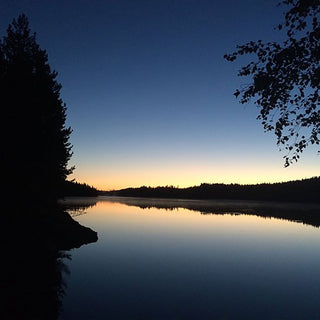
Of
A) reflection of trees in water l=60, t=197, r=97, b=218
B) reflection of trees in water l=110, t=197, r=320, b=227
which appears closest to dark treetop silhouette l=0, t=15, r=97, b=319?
reflection of trees in water l=60, t=197, r=97, b=218

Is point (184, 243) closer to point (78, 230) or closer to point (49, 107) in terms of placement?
point (78, 230)

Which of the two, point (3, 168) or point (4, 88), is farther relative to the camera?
point (4, 88)

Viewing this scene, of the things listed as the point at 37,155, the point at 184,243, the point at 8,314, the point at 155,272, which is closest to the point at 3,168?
the point at 37,155

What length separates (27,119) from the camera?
21.6 m

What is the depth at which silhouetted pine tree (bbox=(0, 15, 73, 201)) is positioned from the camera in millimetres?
19906

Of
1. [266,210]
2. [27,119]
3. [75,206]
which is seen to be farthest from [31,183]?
[266,210]

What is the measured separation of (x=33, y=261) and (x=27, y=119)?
10.1 m

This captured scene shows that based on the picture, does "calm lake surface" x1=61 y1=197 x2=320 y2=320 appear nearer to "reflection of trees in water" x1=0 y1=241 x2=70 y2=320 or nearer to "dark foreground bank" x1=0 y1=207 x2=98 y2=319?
"reflection of trees in water" x1=0 y1=241 x2=70 y2=320

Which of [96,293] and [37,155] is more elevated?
[37,155]

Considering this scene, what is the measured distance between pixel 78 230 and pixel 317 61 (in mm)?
26633

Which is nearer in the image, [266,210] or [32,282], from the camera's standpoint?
[32,282]

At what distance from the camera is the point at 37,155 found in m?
22.7

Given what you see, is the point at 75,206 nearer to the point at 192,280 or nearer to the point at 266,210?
the point at 266,210

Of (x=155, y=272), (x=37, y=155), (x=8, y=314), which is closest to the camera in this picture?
(x=8, y=314)
